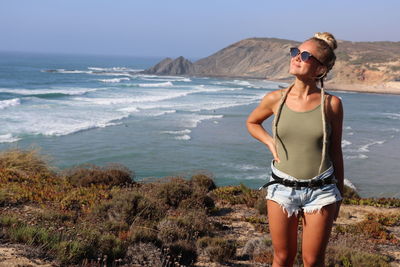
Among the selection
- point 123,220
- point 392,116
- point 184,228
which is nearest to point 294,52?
point 184,228

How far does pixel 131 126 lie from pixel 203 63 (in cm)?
10240

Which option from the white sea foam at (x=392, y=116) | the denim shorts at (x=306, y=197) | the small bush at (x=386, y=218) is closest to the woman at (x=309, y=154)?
the denim shorts at (x=306, y=197)

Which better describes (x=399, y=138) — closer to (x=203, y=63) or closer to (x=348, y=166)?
(x=348, y=166)

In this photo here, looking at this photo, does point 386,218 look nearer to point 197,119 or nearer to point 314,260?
point 314,260

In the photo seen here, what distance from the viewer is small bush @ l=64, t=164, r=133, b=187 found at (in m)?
10.4

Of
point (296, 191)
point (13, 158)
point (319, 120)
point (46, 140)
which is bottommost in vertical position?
point (46, 140)

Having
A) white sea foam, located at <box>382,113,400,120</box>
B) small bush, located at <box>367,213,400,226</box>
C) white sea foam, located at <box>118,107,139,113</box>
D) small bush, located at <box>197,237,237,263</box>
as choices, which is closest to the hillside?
white sea foam, located at <box>382,113,400,120</box>

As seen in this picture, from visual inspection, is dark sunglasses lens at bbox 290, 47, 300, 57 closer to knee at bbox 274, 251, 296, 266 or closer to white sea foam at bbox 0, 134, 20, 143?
knee at bbox 274, 251, 296, 266

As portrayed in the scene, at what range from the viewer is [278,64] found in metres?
116

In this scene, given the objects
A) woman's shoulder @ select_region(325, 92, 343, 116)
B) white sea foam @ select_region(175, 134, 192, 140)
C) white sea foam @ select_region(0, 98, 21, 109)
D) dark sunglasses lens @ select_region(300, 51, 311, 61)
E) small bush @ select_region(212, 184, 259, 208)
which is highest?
dark sunglasses lens @ select_region(300, 51, 311, 61)

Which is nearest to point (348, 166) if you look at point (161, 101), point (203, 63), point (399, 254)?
point (399, 254)

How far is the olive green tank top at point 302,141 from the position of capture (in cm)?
287

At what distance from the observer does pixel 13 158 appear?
38.5 ft

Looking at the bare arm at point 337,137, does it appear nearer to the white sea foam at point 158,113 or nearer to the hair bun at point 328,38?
the hair bun at point 328,38
